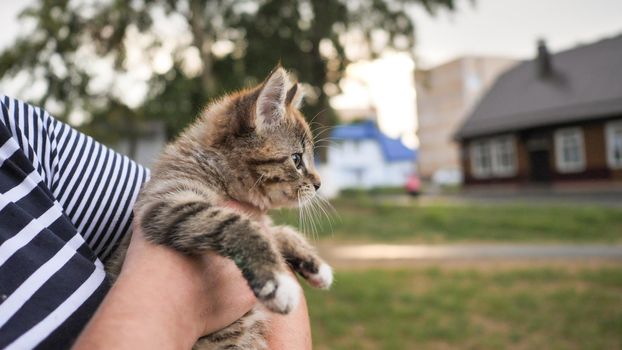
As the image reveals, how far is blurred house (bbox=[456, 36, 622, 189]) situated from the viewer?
2955 centimetres

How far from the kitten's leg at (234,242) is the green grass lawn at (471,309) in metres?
5.56

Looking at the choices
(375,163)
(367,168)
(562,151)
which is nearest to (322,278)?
(562,151)

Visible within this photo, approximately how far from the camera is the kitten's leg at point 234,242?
180 centimetres

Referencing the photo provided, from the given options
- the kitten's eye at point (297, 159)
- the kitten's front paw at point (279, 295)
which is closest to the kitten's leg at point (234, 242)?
the kitten's front paw at point (279, 295)

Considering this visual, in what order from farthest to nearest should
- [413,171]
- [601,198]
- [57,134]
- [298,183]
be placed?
[413,171] < [601,198] < [298,183] < [57,134]

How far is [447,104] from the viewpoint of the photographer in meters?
78.8

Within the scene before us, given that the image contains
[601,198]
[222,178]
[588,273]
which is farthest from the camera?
[601,198]

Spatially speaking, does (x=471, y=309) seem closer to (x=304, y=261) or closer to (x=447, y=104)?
(x=304, y=261)

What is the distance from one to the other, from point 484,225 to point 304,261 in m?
15.7

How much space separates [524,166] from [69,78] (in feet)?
95.9

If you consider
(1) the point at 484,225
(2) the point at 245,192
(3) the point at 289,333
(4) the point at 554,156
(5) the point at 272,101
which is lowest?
(1) the point at 484,225

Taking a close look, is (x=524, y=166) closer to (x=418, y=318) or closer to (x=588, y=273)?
(x=588, y=273)

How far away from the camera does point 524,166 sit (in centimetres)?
3369

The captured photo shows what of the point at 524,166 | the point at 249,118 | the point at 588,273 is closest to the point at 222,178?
the point at 249,118
